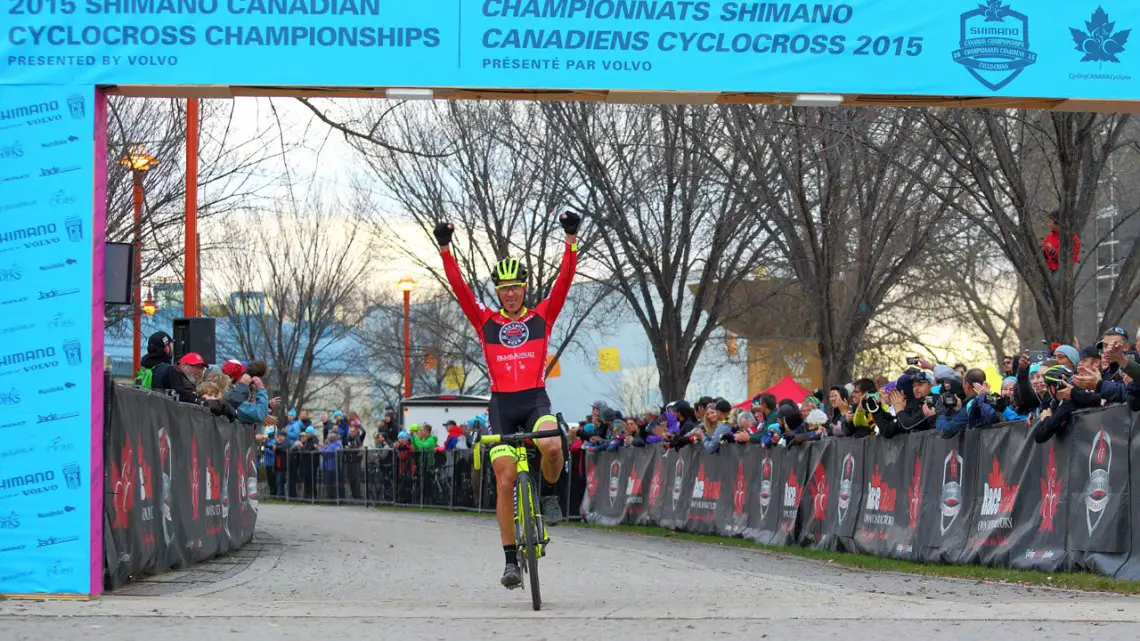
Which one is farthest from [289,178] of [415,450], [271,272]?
[271,272]

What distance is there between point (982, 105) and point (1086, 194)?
683cm

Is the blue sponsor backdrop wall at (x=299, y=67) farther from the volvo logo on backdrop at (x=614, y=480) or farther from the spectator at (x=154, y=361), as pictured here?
the volvo logo on backdrop at (x=614, y=480)

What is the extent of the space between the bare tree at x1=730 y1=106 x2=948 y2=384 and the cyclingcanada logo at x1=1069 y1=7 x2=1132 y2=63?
350 inches

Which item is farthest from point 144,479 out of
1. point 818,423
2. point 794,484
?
point 794,484

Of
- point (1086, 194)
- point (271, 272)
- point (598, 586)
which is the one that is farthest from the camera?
point (271, 272)

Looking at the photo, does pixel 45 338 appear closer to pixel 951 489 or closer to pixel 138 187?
pixel 951 489

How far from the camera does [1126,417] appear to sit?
463 inches

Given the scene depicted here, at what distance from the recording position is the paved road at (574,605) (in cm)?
845

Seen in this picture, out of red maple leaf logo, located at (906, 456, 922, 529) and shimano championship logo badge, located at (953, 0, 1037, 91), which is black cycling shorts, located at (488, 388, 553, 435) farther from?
red maple leaf logo, located at (906, 456, 922, 529)

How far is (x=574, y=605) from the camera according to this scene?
10.2 m

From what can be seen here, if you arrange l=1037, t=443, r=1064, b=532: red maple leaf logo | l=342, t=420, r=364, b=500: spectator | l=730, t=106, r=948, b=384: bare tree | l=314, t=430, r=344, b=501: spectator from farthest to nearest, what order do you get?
l=314, t=430, r=344, b=501: spectator
l=342, t=420, r=364, b=500: spectator
l=730, t=106, r=948, b=384: bare tree
l=1037, t=443, r=1064, b=532: red maple leaf logo

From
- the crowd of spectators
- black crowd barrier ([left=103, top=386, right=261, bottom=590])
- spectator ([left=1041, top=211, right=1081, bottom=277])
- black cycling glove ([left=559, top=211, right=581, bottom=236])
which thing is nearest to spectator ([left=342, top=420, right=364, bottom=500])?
the crowd of spectators

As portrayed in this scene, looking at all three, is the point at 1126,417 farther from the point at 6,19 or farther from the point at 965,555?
the point at 6,19

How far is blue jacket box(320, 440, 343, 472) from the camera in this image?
36688 millimetres
